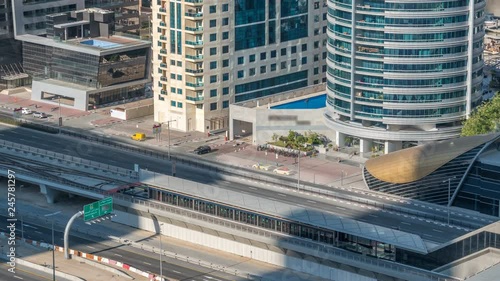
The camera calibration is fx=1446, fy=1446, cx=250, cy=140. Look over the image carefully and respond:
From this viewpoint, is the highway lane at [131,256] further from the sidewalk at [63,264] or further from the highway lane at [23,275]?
the highway lane at [23,275]

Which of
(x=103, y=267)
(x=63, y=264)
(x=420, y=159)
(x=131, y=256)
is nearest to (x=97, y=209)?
(x=131, y=256)

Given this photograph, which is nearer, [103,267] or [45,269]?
[45,269]

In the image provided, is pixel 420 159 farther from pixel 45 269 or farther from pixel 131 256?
pixel 45 269

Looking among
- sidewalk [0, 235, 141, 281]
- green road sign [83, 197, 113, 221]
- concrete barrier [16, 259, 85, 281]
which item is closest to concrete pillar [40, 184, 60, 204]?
sidewalk [0, 235, 141, 281]

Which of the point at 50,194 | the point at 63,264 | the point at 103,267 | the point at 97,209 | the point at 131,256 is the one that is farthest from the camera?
the point at 50,194

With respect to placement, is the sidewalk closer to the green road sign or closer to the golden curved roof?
the green road sign

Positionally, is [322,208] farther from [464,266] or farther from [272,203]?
[464,266]
